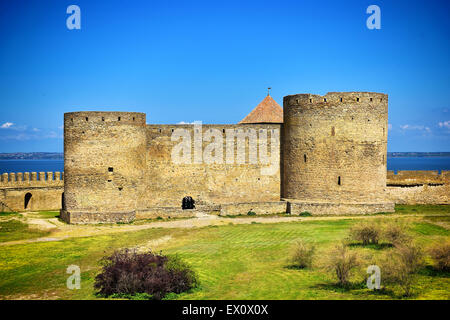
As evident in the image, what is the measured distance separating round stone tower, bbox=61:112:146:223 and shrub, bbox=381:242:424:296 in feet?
50.6

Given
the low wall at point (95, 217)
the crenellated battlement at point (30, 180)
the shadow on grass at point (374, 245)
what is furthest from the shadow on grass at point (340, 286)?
the crenellated battlement at point (30, 180)

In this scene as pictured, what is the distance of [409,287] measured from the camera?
34.2ft

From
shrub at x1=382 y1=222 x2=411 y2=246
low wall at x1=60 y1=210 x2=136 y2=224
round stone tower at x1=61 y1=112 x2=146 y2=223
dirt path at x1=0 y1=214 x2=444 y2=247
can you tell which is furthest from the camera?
round stone tower at x1=61 y1=112 x2=146 y2=223

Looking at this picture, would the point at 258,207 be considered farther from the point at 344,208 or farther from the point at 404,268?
the point at 404,268

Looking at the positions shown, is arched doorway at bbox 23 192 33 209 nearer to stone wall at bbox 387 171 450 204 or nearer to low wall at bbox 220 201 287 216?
low wall at bbox 220 201 287 216

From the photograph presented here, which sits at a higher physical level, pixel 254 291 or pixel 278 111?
pixel 278 111

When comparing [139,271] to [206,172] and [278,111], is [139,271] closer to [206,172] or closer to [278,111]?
[206,172]

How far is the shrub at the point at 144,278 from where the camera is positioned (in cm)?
1128

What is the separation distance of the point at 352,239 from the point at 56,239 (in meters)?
13.2

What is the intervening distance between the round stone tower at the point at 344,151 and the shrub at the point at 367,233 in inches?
299

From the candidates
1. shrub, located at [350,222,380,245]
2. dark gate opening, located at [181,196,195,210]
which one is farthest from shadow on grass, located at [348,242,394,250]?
dark gate opening, located at [181,196,195,210]

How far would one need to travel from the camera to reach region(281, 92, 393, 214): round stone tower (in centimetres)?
2411

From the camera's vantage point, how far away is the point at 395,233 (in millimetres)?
15367
